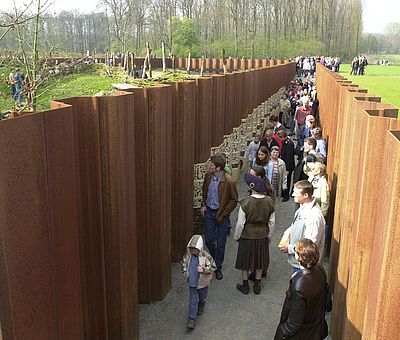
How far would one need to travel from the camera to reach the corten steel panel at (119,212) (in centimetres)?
443

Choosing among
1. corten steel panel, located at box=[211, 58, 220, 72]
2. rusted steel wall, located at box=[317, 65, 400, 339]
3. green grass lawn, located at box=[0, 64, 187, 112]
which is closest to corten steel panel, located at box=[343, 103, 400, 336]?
rusted steel wall, located at box=[317, 65, 400, 339]

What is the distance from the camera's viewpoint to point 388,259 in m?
2.63

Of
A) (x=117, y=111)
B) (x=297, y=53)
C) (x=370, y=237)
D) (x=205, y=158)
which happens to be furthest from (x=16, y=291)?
(x=297, y=53)

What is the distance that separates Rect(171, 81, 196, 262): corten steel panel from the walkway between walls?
53cm

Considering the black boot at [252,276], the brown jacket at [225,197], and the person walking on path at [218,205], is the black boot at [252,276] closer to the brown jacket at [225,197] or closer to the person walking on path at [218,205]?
the person walking on path at [218,205]

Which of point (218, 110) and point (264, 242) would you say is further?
point (218, 110)

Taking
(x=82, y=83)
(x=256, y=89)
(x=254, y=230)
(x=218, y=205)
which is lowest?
(x=82, y=83)

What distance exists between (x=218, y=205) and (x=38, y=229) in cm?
397

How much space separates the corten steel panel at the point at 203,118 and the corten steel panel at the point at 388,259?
5.37m

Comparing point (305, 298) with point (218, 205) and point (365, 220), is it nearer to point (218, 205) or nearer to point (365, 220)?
point (365, 220)

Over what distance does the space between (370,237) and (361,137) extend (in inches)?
40.8

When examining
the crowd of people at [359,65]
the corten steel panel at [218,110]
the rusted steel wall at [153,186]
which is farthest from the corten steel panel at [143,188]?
the crowd of people at [359,65]

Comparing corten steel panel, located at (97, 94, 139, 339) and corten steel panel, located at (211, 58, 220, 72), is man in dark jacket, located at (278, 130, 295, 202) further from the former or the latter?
corten steel panel, located at (211, 58, 220, 72)

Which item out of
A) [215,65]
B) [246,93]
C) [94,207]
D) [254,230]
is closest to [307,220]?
Answer: [254,230]
